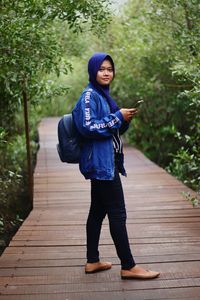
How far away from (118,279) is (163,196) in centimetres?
282

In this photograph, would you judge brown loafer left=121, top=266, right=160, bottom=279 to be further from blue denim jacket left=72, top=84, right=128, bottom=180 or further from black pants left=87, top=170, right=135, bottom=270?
blue denim jacket left=72, top=84, right=128, bottom=180

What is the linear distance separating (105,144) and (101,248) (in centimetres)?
125

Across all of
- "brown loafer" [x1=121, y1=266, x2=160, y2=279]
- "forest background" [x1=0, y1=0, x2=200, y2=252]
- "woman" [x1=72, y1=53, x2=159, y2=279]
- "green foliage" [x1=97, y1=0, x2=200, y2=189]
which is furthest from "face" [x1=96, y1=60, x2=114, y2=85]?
"green foliage" [x1=97, y1=0, x2=200, y2=189]

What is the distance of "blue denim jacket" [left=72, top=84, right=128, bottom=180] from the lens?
311cm

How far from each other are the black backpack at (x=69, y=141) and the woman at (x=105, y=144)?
45 millimetres

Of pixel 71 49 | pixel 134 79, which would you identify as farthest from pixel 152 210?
pixel 71 49

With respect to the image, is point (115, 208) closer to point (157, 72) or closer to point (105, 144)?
point (105, 144)

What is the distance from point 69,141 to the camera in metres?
3.25

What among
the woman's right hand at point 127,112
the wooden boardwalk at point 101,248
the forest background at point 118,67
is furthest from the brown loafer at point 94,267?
the forest background at point 118,67

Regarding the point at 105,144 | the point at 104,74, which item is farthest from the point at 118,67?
the point at 105,144

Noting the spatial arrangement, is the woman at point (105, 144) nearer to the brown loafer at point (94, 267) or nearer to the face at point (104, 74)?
the face at point (104, 74)

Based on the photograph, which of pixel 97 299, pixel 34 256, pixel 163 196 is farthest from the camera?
pixel 163 196

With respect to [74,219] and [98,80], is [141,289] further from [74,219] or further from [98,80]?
[74,219]

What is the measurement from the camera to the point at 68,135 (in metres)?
3.26
